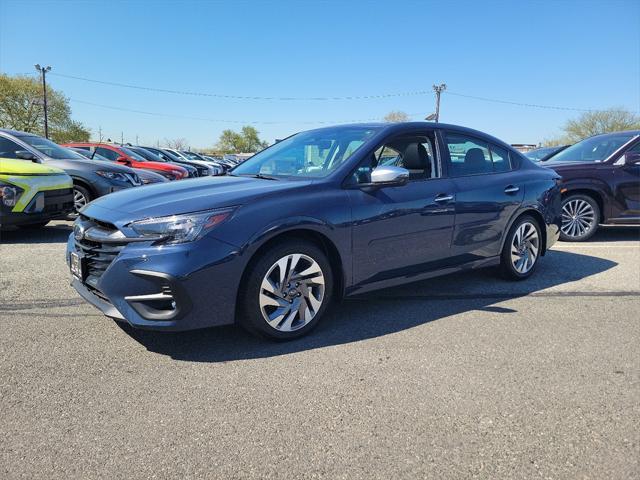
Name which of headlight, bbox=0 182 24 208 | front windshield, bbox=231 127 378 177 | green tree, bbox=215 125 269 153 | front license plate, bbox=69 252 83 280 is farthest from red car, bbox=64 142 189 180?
green tree, bbox=215 125 269 153

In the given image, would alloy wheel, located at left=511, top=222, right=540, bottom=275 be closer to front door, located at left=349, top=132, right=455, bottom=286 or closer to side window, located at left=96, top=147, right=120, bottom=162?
front door, located at left=349, top=132, right=455, bottom=286

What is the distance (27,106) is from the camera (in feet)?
160

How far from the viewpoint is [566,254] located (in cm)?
661

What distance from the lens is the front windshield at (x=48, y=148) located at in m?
8.29

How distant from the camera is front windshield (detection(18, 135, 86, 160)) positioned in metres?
8.29

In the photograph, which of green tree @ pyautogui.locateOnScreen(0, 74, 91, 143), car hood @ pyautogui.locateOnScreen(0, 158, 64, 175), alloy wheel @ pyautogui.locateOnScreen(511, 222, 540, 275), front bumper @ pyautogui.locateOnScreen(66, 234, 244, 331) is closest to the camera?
front bumper @ pyautogui.locateOnScreen(66, 234, 244, 331)

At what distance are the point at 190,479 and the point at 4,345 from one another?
2057mm

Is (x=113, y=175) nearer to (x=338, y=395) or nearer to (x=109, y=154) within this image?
(x=109, y=154)

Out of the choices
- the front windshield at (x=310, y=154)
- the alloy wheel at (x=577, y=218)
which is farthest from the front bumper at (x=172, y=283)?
the alloy wheel at (x=577, y=218)

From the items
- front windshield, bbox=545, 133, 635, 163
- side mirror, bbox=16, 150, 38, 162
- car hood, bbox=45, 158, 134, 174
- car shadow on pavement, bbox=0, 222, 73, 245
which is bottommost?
car shadow on pavement, bbox=0, 222, 73, 245

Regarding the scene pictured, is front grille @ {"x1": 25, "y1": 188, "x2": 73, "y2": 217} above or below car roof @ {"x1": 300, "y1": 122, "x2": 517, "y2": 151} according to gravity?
below

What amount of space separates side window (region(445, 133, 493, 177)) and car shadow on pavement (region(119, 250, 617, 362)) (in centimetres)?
117

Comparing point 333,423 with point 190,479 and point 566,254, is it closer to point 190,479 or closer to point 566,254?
point 190,479

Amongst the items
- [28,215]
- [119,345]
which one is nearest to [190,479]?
[119,345]
